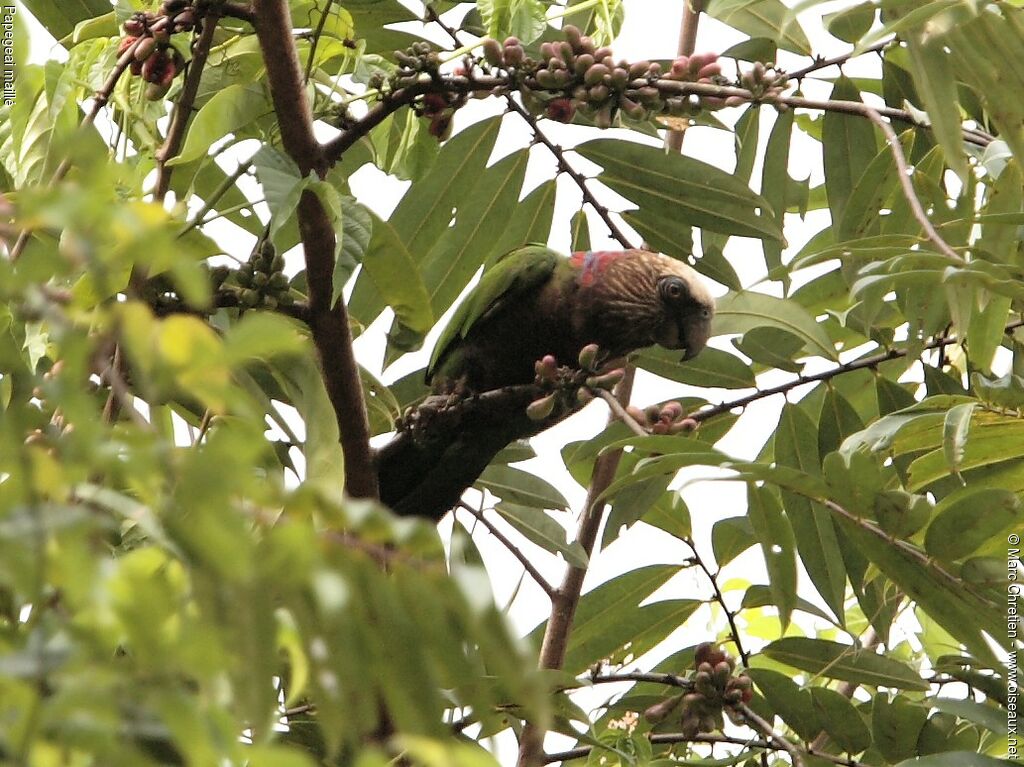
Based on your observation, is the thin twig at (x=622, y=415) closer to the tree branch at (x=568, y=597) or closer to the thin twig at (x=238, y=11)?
the tree branch at (x=568, y=597)

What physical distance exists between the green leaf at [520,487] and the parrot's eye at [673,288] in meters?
0.63

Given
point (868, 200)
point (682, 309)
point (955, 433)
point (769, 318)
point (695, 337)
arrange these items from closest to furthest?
point (955, 433) → point (868, 200) → point (769, 318) → point (695, 337) → point (682, 309)

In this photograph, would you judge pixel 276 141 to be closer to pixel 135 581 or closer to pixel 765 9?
pixel 765 9

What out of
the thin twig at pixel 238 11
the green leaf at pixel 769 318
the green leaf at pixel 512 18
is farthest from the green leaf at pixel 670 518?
the thin twig at pixel 238 11

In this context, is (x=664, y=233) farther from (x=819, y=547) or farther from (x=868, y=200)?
(x=819, y=547)

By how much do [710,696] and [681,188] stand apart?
44.7 inches

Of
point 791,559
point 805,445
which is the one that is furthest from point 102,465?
point 805,445

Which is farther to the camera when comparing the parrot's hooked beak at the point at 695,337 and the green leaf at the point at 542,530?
the parrot's hooked beak at the point at 695,337

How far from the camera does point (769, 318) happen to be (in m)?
2.65

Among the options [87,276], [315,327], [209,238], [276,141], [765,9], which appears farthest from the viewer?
[765,9]

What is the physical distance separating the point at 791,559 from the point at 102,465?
187cm

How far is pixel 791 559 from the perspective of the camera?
7.87 feet

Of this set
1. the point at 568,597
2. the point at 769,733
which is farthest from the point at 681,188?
the point at 769,733

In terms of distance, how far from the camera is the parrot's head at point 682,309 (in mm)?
3014
